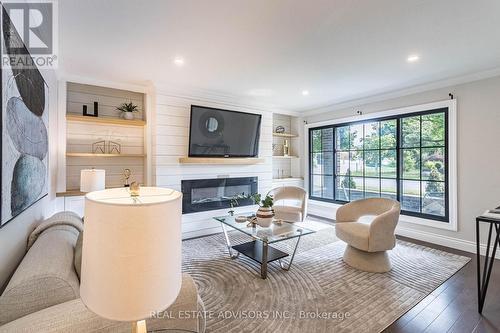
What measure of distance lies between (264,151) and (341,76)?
6.85 feet

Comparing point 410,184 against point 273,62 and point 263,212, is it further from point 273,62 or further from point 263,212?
point 273,62

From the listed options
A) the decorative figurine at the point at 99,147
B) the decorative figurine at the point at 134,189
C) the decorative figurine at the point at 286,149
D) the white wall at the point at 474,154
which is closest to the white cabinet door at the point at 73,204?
the decorative figurine at the point at 99,147

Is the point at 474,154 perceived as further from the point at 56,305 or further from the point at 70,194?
the point at 70,194

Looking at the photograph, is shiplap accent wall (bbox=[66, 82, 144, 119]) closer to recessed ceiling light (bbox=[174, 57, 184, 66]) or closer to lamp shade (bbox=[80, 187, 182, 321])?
recessed ceiling light (bbox=[174, 57, 184, 66])

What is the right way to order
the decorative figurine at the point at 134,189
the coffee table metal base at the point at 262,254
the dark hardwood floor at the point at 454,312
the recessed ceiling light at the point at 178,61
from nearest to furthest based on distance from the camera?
the decorative figurine at the point at 134,189 → the dark hardwood floor at the point at 454,312 → the coffee table metal base at the point at 262,254 → the recessed ceiling light at the point at 178,61

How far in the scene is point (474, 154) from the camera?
3328mm

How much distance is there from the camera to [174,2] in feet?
6.01

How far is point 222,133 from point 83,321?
3.58 metres

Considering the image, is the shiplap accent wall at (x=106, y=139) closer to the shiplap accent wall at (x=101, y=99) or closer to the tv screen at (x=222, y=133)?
the shiplap accent wall at (x=101, y=99)

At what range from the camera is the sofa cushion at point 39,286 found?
95 centimetres

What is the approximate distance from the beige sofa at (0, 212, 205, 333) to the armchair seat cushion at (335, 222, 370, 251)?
82.0 inches

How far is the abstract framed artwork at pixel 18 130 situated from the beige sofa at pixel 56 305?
0.30 metres

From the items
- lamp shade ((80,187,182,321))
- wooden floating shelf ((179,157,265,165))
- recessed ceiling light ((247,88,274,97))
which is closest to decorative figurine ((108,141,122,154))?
wooden floating shelf ((179,157,265,165))

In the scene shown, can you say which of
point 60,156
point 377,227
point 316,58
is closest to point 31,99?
point 60,156
